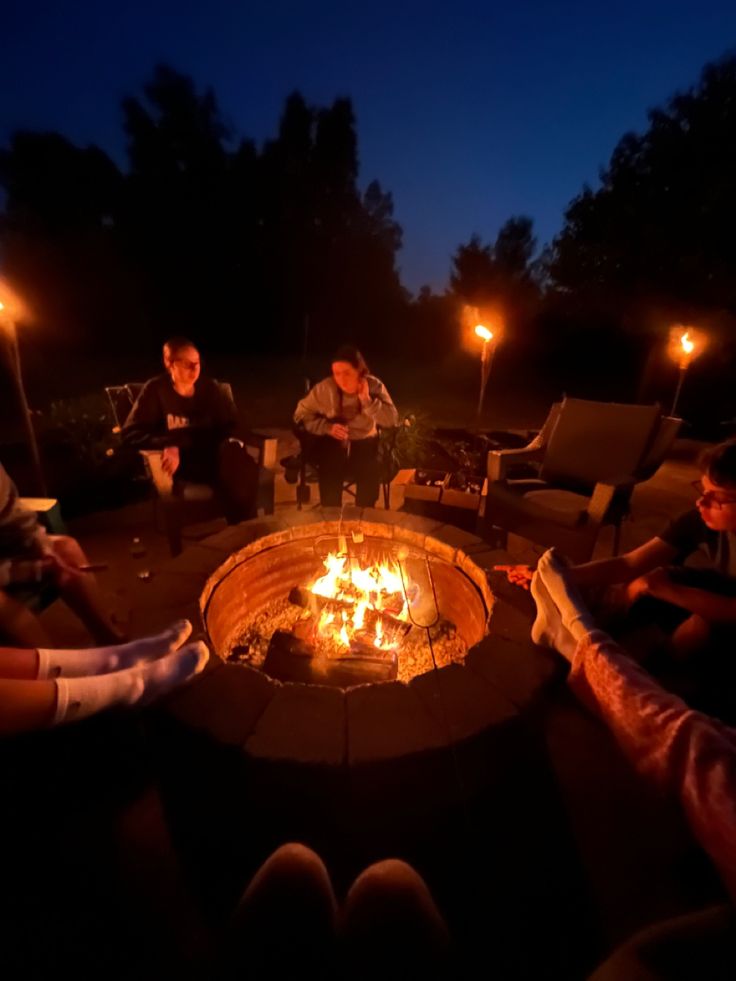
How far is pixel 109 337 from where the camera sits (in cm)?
1644

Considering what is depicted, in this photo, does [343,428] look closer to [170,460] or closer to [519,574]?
[170,460]

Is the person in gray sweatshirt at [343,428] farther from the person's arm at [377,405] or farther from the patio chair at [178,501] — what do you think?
the patio chair at [178,501]

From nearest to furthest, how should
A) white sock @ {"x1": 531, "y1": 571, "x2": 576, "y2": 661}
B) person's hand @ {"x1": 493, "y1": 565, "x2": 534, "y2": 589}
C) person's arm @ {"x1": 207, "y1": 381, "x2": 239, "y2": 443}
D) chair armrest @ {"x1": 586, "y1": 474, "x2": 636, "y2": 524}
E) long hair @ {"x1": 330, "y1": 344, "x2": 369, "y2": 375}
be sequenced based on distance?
1. white sock @ {"x1": 531, "y1": 571, "x2": 576, "y2": 661}
2. person's hand @ {"x1": 493, "y1": 565, "x2": 534, "y2": 589}
3. chair armrest @ {"x1": 586, "y1": 474, "x2": 636, "y2": 524}
4. person's arm @ {"x1": 207, "y1": 381, "x2": 239, "y2": 443}
5. long hair @ {"x1": 330, "y1": 344, "x2": 369, "y2": 375}

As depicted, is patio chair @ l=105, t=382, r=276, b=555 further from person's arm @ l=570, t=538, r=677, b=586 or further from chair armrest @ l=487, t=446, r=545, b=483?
person's arm @ l=570, t=538, r=677, b=586

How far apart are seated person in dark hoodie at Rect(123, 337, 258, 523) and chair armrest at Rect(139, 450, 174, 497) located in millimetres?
61

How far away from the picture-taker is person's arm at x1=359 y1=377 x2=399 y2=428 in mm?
4141

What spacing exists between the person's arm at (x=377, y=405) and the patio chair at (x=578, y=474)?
0.94 m

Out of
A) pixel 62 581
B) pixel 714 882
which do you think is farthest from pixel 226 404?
pixel 714 882

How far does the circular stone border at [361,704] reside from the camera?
4.92ft

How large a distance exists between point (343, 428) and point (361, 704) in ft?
8.88

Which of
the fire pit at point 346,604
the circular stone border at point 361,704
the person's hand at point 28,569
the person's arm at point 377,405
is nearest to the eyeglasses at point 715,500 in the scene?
the circular stone border at point 361,704

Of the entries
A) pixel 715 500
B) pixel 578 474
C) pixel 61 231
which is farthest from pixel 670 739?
pixel 61 231

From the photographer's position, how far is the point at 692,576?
7.10 ft

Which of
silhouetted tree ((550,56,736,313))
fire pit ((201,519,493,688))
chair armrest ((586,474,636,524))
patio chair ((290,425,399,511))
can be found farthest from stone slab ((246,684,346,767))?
silhouetted tree ((550,56,736,313))
